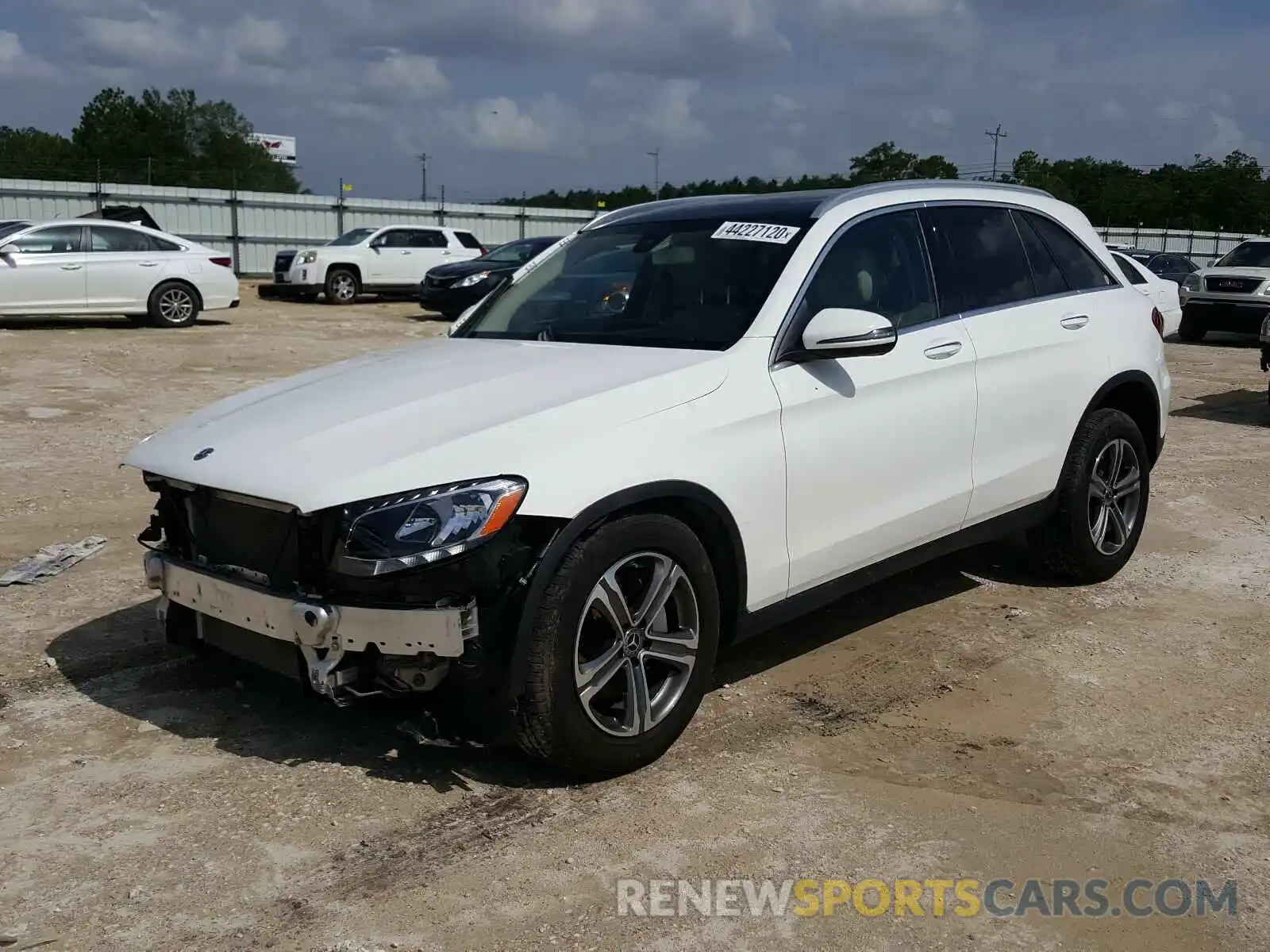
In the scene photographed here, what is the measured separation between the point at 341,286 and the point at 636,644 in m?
22.3

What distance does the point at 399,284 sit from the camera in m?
24.9

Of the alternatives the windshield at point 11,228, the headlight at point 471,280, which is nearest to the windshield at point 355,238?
the headlight at point 471,280

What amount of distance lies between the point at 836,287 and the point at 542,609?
5.77 ft

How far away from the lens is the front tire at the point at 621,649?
3.36m

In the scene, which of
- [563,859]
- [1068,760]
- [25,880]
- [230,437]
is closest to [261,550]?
[230,437]

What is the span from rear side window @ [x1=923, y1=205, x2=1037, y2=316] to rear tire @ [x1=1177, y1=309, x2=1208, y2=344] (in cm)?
1577

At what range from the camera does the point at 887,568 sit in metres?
4.54

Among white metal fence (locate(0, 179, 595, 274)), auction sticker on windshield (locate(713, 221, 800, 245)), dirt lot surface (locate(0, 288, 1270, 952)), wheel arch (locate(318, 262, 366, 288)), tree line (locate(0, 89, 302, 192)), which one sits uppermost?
tree line (locate(0, 89, 302, 192))

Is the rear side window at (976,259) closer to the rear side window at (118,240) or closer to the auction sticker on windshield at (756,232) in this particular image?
the auction sticker on windshield at (756,232)

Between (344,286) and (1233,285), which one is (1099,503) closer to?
(1233,285)

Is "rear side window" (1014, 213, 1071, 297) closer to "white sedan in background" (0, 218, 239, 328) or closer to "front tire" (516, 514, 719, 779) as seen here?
"front tire" (516, 514, 719, 779)

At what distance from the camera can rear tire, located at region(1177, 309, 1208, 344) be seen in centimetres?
1958

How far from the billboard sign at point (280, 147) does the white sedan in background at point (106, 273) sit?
284 feet

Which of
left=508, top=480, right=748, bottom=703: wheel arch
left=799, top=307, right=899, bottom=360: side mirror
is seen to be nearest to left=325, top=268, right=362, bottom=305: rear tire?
left=799, top=307, right=899, bottom=360: side mirror
